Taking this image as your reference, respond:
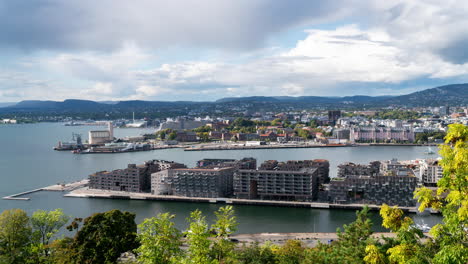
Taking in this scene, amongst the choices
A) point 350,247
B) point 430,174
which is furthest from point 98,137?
point 350,247

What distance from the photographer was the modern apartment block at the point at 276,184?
12.0m

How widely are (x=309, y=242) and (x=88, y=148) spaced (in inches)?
939

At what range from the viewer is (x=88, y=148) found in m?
29.0

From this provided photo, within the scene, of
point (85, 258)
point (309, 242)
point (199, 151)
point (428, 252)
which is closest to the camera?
point (428, 252)

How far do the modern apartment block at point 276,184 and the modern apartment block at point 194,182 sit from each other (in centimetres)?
59

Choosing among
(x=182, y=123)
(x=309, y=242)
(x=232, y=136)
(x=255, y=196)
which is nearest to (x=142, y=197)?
(x=255, y=196)

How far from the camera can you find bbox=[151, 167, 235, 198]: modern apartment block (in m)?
12.8

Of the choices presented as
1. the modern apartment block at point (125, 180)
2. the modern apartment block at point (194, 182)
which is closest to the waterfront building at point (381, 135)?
the modern apartment block at point (194, 182)

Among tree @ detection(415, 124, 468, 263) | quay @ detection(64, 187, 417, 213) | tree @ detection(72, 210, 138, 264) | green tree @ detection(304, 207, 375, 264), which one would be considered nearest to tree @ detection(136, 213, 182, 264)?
green tree @ detection(304, 207, 375, 264)

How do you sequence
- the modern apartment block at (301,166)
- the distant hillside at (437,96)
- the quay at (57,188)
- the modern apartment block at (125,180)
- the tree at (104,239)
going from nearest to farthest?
the tree at (104,239), the quay at (57,188), the modern apartment block at (125,180), the modern apartment block at (301,166), the distant hillside at (437,96)

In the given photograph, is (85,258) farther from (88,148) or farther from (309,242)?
(88,148)

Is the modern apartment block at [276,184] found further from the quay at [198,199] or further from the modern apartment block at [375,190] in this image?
the modern apartment block at [375,190]

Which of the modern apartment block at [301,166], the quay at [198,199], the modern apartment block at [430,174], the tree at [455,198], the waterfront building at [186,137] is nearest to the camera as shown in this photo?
the tree at [455,198]

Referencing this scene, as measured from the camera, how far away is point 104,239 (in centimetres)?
653
